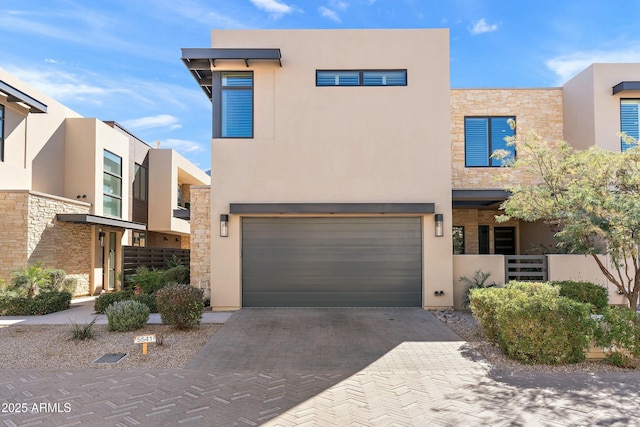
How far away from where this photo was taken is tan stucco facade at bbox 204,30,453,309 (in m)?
10.6

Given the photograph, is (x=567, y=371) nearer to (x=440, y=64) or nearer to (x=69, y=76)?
(x=440, y=64)

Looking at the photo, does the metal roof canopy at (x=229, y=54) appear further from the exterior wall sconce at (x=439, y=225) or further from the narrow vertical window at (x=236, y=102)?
the exterior wall sconce at (x=439, y=225)

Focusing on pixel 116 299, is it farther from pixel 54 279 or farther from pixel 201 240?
pixel 54 279

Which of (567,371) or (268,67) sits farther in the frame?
(268,67)

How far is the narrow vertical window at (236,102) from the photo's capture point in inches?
422

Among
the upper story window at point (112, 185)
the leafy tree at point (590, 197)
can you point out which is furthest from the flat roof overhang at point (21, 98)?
the leafy tree at point (590, 197)

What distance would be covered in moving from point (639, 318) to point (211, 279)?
8939 mm

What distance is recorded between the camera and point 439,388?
5.13m

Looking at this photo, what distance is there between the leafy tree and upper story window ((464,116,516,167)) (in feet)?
15.6

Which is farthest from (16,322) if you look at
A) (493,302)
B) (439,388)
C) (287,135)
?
(493,302)

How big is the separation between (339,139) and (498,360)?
6613mm

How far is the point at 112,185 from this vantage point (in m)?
16.6

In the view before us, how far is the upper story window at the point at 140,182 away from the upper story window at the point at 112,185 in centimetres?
148

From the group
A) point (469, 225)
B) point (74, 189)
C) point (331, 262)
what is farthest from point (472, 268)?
point (74, 189)
